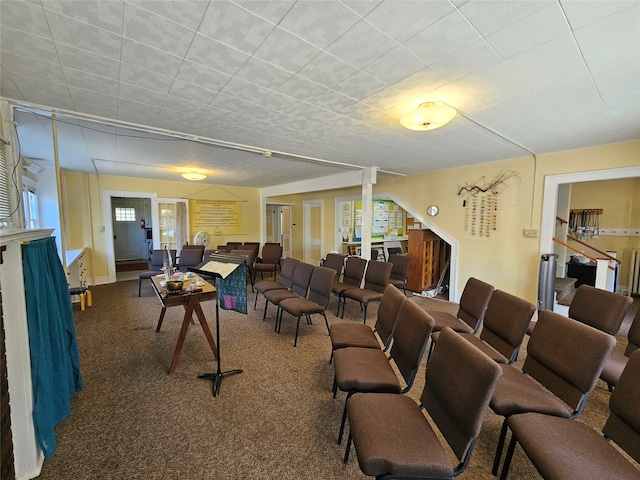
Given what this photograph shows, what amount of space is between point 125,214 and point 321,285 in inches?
306

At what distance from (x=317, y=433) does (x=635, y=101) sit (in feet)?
11.2

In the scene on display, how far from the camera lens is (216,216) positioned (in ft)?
23.3

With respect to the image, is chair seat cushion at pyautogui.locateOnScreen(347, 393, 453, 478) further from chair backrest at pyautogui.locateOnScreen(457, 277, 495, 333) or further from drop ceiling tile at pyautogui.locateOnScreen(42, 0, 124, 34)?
drop ceiling tile at pyautogui.locateOnScreen(42, 0, 124, 34)

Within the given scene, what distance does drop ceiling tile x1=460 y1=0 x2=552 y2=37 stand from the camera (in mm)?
1167

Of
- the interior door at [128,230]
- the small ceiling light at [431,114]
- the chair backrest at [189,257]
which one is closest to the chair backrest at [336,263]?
the chair backrest at [189,257]

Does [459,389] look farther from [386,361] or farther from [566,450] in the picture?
[386,361]

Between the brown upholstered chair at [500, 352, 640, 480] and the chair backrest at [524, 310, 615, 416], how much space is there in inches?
4.2

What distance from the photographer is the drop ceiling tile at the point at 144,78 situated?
167 cm

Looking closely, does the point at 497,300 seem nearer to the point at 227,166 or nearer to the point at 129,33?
the point at 129,33

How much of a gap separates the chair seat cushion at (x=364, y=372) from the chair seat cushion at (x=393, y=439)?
12 centimetres

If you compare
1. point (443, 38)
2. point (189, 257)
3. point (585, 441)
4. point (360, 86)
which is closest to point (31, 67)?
point (360, 86)

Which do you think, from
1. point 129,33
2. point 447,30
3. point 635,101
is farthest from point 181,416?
point 635,101

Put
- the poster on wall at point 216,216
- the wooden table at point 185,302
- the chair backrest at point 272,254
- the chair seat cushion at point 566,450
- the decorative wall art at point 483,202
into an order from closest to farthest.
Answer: the chair seat cushion at point 566,450 < the wooden table at point 185,302 < the decorative wall art at point 483,202 < the chair backrest at point 272,254 < the poster on wall at point 216,216

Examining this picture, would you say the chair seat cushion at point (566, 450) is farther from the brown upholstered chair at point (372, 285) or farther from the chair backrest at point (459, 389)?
the brown upholstered chair at point (372, 285)
